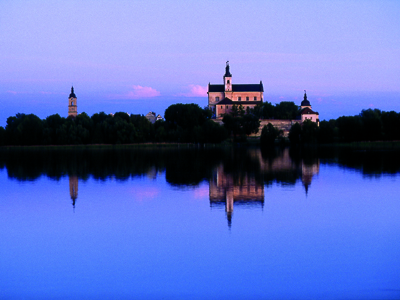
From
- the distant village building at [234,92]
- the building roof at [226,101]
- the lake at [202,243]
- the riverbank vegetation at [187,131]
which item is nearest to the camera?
the lake at [202,243]

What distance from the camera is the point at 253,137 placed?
9625 cm

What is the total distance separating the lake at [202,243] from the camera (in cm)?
835

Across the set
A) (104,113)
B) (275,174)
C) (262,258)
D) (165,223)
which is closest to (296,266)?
(262,258)

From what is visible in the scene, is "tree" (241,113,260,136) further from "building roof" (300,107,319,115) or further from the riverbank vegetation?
"building roof" (300,107,319,115)

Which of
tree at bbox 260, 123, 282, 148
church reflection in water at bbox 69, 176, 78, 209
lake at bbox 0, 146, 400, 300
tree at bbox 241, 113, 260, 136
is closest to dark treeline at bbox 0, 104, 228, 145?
tree at bbox 241, 113, 260, 136

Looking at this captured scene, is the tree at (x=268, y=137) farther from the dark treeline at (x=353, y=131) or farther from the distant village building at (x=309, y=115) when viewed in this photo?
the distant village building at (x=309, y=115)

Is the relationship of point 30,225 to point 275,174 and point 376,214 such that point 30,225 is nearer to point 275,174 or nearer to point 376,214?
point 376,214

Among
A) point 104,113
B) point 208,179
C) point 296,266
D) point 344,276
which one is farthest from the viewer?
point 104,113

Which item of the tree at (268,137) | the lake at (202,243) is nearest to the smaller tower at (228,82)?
the tree at (268,137)

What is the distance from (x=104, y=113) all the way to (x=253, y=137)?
3582 centimetres

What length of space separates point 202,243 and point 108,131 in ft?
270

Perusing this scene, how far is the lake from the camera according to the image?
8352mm

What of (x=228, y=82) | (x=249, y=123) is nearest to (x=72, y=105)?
(x=228, y=82)

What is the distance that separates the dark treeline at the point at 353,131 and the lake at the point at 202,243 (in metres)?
64.2
